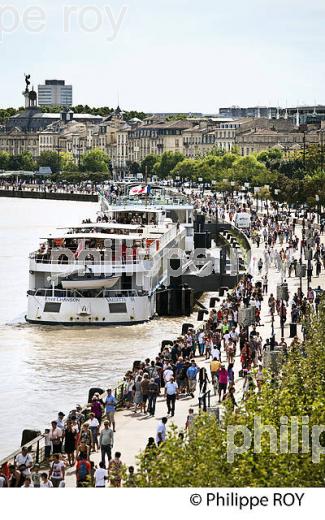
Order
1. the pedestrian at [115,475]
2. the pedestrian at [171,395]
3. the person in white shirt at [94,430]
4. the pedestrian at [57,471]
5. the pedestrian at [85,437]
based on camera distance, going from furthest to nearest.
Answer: the pedestrian at [171,395] → the person in white shirt at [94,430] → the pedestrian at [85,437] → the pedestrian at [57,471] → the pedestrian at [115,475]

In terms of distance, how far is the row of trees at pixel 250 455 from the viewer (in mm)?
12133

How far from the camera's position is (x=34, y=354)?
2925 cm

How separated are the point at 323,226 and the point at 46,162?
120778 millimetres

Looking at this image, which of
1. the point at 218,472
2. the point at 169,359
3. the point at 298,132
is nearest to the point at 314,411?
the point at 218,472

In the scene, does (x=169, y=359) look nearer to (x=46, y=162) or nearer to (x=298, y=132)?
(x=298, y=132)

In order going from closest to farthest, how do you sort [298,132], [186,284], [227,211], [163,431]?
1. [163,431]
2. [186,284]
3. [227,211]
4. [298,132]

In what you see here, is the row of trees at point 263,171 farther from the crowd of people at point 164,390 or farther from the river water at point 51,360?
the crowd of people at point 164,390

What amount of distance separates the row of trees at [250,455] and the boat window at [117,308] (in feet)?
59.0

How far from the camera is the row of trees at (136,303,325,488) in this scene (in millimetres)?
12133

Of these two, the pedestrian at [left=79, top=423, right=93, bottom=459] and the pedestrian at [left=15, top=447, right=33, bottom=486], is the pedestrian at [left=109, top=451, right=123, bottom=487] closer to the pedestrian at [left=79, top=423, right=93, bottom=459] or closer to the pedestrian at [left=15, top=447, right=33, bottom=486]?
the pedestrian at [left=15, top=447, right=33, bottom=486]

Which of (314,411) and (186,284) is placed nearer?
(314,411)

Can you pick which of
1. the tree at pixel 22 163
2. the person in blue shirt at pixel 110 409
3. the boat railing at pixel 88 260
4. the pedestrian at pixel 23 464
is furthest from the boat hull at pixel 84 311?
the tree at pixel 22 163

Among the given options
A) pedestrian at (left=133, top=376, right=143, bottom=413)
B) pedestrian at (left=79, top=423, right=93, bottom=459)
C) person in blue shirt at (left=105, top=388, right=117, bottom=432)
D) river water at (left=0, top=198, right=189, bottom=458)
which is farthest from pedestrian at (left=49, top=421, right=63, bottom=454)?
pedestrian at (left=133, top=376, right=143, bottom=413)

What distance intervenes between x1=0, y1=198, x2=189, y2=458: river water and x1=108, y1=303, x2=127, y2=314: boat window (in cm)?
43
